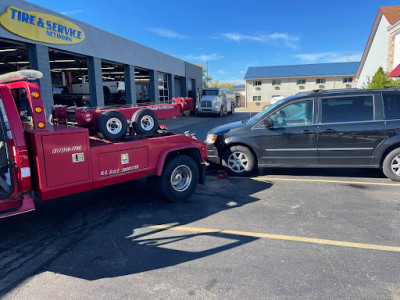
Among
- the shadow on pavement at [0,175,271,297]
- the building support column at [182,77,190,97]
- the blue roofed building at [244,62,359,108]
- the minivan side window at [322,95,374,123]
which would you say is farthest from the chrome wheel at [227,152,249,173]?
the blue roofed building at [244,62,359,108]

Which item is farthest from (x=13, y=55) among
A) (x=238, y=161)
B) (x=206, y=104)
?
(x=238, y=161)

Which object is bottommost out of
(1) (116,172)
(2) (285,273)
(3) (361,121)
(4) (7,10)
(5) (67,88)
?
(2) (285,273)

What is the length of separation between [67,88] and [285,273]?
1988cm

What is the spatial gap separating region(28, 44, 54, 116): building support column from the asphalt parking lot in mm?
8241

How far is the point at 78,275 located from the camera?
3105 mm

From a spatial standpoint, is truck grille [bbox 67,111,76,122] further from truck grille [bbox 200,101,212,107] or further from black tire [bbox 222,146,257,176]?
truck grille [bbox 200,101,212,107]

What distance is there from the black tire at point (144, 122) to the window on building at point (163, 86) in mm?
20548

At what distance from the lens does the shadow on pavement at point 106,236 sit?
10.7ft

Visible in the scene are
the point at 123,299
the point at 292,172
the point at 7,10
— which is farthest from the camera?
the point at 7,10

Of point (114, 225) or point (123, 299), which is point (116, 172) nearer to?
point (114, 225)

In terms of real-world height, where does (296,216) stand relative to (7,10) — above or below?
below

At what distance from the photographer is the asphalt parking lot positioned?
2.85 meters

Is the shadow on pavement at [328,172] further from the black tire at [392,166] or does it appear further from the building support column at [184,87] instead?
the building support column at [184,87]

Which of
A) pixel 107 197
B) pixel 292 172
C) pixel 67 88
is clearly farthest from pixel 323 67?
pixel 107 197
